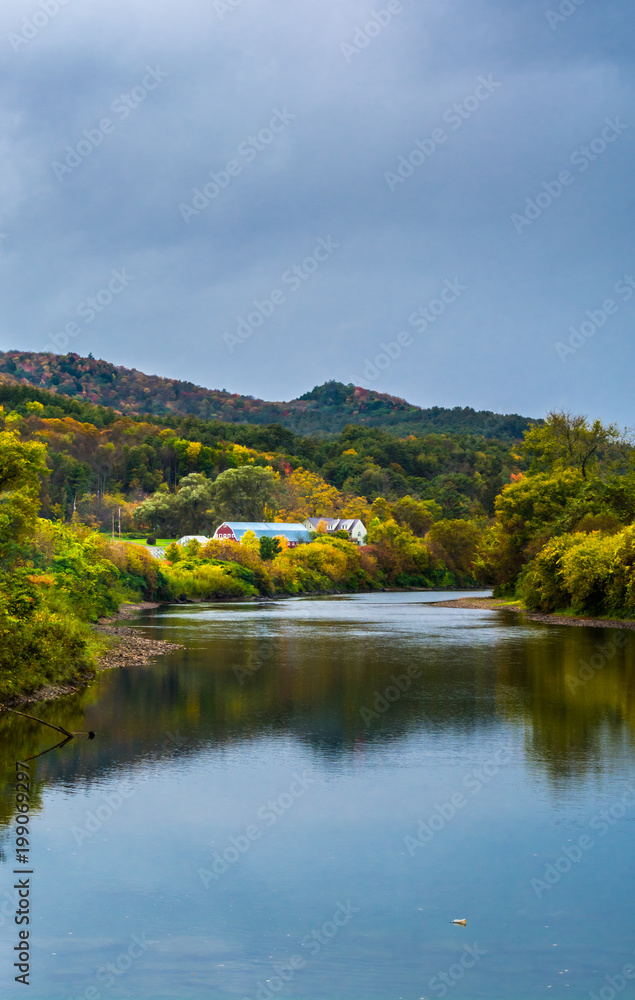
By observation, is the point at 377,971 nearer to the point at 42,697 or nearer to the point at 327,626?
the point at 42,697

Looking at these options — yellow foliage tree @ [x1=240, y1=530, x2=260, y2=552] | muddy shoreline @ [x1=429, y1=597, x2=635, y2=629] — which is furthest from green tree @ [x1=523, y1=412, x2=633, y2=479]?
yellow foliage tree @ [x1=240, y1=530, x2=260, y2=552]

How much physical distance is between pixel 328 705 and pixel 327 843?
10284 millimetres

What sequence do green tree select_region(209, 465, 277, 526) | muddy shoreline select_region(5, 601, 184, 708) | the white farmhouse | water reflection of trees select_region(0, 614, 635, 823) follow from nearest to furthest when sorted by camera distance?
1. water reflection of trees select_region(0, 614, 635, 823)
2. muddy shoreline select_region(5, 601, 184, 708)
3. green tree select_region(209, 465, 277, 526)
4. the white farmhouse

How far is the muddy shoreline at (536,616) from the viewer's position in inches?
1869

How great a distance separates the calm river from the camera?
347 inches

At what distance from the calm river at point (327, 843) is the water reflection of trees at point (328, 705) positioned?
113mm

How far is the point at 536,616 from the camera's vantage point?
179ft

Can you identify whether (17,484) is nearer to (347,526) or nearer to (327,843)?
(327,843)

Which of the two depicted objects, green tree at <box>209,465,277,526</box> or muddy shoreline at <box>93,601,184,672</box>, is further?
green tree at <box>209,465,277,526</box>

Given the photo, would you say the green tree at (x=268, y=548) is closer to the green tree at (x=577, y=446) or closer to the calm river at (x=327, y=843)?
the green tree at (x=577, y=446)

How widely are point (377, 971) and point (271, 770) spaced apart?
300 inches

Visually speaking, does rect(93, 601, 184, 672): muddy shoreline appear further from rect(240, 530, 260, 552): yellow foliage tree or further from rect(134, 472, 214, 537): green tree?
rect(134, 472, 214, 537): green tree

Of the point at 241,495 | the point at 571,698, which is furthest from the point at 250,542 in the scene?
the point at 571,698

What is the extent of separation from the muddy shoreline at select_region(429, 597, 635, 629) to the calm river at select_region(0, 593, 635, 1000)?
23.4 m
